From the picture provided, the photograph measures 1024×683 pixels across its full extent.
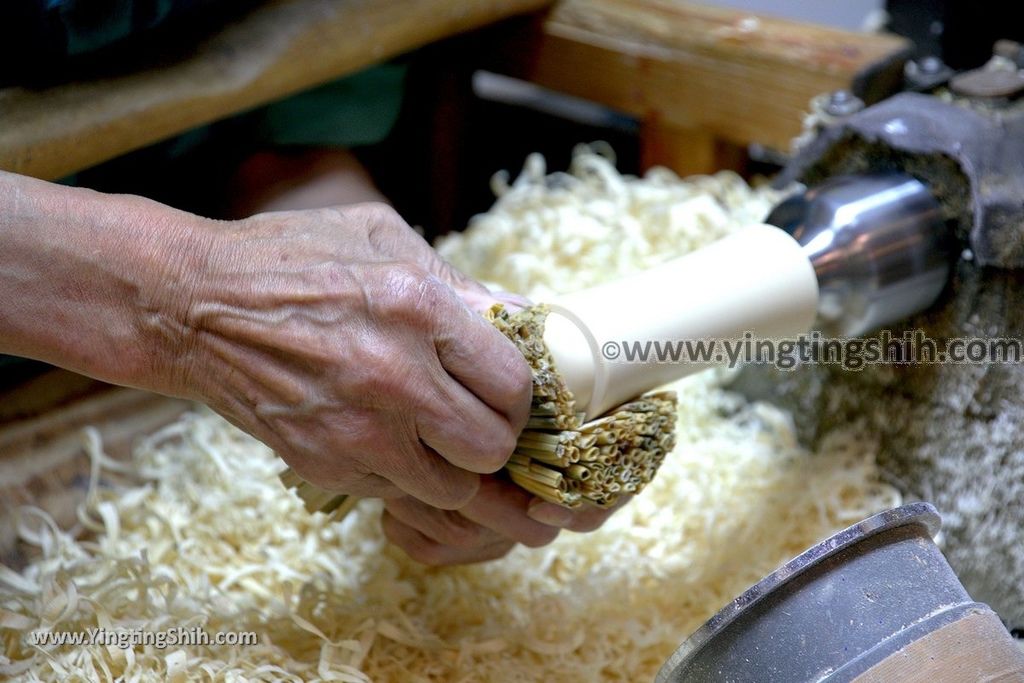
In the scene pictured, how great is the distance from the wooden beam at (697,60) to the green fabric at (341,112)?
271 mm

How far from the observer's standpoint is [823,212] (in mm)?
1016

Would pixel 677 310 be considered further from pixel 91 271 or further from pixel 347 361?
pixel 91 271

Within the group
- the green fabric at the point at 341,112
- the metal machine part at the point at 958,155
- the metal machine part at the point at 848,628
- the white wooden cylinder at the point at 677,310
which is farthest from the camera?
the green fabric at the point at 341,112

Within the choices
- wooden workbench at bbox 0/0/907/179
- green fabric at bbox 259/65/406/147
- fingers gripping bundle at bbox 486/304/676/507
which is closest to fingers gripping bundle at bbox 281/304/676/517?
fingers gripping bundle at bbox 486/304/676/507

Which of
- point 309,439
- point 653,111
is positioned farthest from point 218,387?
point 653,111

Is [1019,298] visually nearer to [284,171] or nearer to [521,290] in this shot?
[521,290]

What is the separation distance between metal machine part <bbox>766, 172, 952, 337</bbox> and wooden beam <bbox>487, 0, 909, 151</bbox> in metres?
0.33

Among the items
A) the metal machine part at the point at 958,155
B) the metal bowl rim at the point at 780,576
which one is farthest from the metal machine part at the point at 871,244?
the metal bowl rim at the point at 780,576

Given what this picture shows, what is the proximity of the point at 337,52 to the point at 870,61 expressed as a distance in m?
0.66

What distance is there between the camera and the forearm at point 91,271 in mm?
764

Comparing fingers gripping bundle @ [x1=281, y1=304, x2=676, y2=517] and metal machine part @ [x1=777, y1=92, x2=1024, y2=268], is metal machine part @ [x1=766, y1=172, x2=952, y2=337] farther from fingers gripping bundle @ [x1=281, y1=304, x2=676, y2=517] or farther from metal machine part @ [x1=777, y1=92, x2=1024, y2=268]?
fingers gripping bundle @ [x1=281, y1=304, x2=676, y2=517]

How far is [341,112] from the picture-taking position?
4.55 feet

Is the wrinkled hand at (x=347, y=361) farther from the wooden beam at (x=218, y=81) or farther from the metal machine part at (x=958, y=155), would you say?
the metal machine part at (x=958, y=155)

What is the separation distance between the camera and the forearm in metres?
0.76
